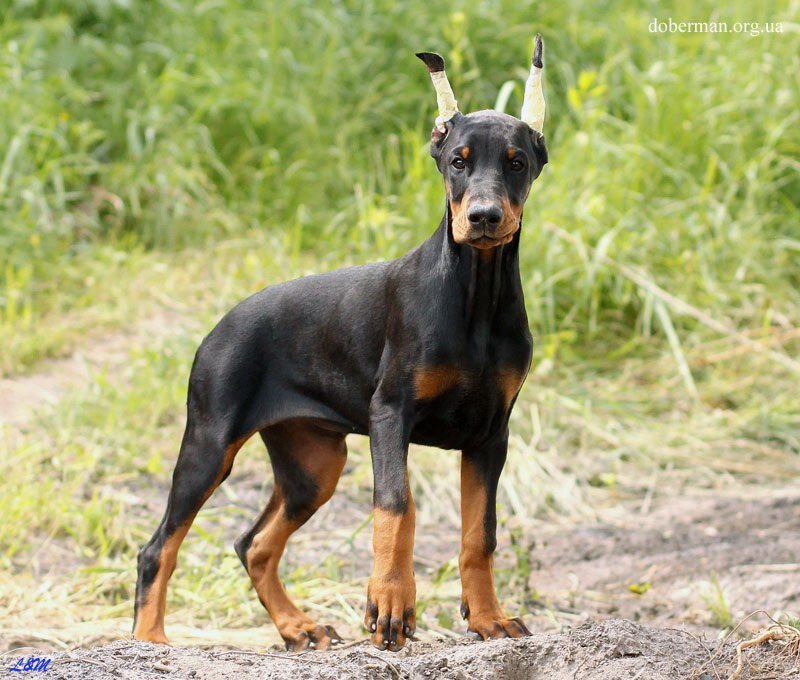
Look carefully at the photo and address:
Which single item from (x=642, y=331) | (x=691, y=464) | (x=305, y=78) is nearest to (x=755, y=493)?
(x=691, y=464)

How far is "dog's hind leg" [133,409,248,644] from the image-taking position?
439cm

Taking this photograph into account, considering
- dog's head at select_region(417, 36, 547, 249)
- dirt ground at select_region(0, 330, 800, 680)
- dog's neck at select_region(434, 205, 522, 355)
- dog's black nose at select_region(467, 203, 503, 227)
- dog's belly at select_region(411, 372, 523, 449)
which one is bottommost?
dirt ground at select_region(0, 330, 800, 680)

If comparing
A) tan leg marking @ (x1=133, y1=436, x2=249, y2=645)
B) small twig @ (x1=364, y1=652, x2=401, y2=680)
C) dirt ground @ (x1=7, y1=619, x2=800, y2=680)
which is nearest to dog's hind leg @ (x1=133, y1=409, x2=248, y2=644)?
tan leg marking @ (x1=133, y1=436, x2=249, y2=645)

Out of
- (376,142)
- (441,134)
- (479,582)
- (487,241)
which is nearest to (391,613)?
(479,582)

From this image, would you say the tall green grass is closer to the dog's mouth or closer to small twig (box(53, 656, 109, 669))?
the dog's mouth

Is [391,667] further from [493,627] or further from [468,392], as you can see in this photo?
[468,392]

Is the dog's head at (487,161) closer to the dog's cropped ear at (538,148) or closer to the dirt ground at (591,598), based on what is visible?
the dog's cropped ear at (538,148)

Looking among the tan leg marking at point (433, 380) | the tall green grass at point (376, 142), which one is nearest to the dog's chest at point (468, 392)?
the tan leg marking at point (433, 380)

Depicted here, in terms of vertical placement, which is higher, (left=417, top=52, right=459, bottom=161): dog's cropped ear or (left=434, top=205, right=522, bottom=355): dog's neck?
(left=417, top=52, right=459, bottom=161): dog's cropped ear

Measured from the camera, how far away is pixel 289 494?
15.5 feet

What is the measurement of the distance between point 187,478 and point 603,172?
4.98m

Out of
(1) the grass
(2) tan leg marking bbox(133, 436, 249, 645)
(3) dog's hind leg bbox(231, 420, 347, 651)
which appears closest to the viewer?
(2) tan leg marking bbox(133, 436, 249, 645)
